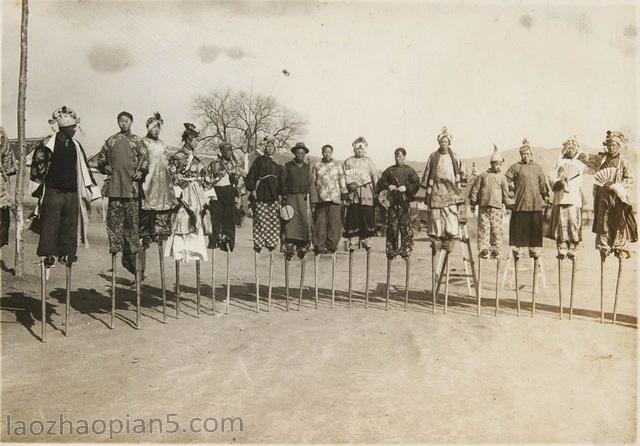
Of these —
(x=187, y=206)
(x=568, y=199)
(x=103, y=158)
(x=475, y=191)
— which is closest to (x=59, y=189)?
(x=103, y=158)

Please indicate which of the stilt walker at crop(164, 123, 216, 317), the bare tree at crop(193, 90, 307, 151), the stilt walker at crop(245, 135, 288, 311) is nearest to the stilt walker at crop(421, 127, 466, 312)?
the stilt walker at crop(245, 135, 288, 311)

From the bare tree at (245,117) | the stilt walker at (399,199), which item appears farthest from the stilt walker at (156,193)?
the bare tree at (245,117)

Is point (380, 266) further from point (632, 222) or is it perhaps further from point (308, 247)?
point (632, 222)

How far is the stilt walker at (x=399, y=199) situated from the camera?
29.0 feet

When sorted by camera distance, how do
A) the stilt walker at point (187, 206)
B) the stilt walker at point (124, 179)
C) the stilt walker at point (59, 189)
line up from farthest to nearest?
1. the stilt walker at point (187, 206)
2. the stilt walker at point (124, 179)
3. the stilt walker at point (59, 189)

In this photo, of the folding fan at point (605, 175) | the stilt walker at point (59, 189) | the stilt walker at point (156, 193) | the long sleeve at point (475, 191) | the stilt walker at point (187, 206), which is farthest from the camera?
the long sleeve at point (475, 191)

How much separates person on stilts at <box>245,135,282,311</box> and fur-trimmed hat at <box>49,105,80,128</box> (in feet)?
8.77

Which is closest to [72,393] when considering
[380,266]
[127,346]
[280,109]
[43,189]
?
[127,346]

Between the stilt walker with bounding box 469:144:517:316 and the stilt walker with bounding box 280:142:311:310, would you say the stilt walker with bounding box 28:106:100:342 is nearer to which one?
the stilt walker with bounding box 280:142:311:310

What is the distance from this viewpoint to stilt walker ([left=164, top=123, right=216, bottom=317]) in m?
7.95

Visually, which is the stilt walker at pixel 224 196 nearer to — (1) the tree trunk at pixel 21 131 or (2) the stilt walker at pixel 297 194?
(2) the stilt walker at pixel 297 194

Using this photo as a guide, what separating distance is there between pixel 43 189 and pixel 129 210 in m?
1.17

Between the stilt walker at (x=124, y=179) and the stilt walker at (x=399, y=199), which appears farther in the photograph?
the stilt walker at (x=399, y=199)

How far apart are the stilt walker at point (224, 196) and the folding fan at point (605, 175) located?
5.27 m
